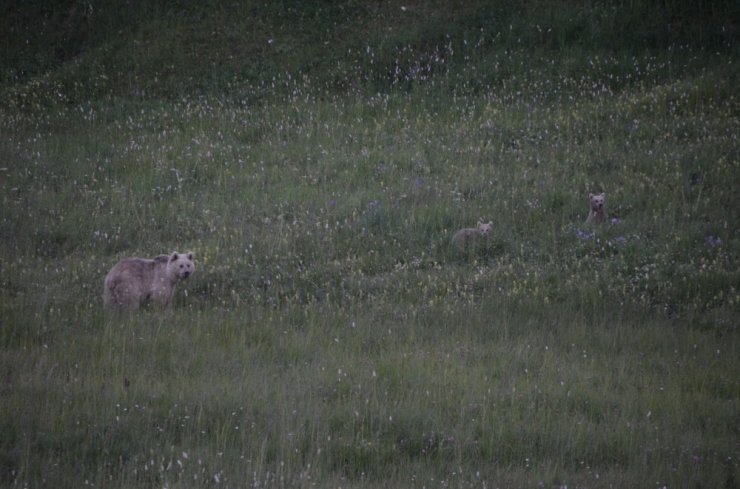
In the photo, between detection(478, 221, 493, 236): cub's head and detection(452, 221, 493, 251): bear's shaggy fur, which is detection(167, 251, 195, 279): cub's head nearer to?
detection(452, 221, 493, 251): bear's shaggy fur

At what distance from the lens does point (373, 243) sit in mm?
15547

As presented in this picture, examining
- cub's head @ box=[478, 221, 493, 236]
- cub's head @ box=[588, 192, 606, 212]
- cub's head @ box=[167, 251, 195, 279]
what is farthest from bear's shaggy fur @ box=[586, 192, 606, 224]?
cub's head @ box=[167, 251, 195, 279]

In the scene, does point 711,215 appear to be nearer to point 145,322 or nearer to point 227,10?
point 145,322

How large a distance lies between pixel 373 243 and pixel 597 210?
4.22 metres

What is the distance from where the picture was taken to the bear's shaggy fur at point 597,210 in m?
15.9

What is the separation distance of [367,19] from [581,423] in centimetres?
2064

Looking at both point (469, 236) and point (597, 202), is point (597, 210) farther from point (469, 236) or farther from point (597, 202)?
point (469, 236)

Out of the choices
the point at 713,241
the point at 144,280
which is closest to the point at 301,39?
the point at 144,280

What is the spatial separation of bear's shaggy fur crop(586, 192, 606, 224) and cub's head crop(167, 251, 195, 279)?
7.33m

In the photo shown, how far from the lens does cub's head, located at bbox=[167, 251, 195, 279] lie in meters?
13.1

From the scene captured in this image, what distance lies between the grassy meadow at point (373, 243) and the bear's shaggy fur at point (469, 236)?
265 mm

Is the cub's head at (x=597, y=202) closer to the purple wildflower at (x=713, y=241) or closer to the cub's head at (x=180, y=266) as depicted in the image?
the purple wildflower at (x=713, y=241)

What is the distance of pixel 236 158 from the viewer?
803 inches

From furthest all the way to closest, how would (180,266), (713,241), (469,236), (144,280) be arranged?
(469,236) → (713,241) → (180,266) → (144,280)
